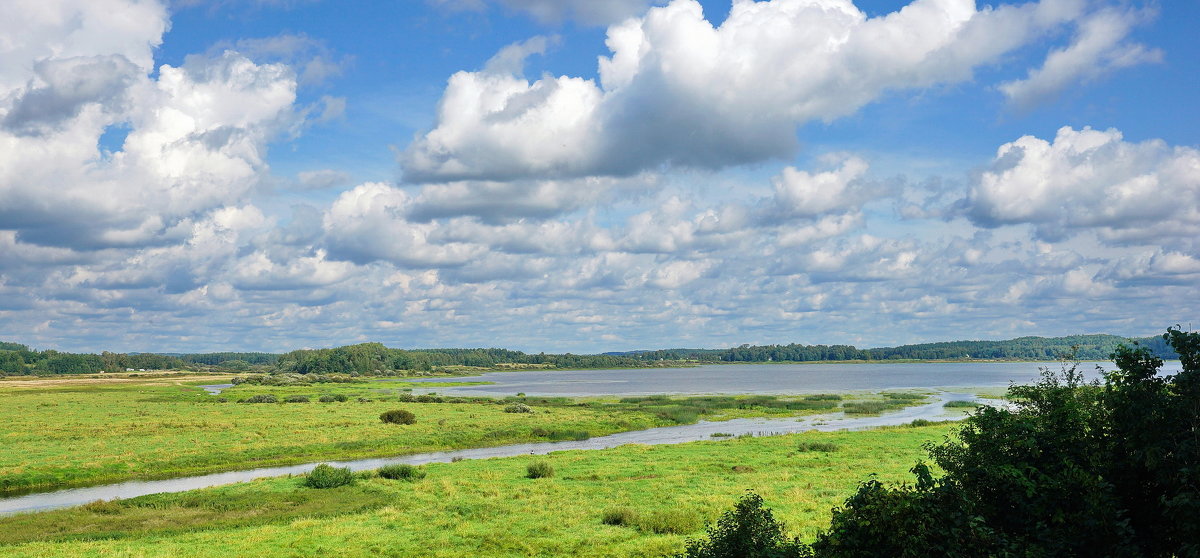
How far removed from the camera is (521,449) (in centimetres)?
6303

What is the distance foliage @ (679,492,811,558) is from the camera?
40.9ft

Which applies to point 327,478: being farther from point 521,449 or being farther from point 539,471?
point 521,449

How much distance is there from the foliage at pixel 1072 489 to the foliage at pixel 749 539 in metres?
0.78

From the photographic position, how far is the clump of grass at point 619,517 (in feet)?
96.4

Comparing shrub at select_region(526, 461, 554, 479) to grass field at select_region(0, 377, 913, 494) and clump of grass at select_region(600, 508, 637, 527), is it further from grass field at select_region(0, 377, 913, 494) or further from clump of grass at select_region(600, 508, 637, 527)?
grass field at select_region(0, 377, 913, 494)

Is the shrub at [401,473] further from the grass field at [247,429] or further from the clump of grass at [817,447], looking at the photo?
the clump of grass at [817,447]

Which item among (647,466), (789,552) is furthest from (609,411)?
(789,552)

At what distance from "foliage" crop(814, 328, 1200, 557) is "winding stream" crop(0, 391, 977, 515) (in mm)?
43411

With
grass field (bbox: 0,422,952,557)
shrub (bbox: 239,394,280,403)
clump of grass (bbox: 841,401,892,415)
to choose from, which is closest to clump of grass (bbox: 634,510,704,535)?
grass field (bbox: 0,422,952,557)

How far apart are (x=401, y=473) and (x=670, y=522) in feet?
67.8

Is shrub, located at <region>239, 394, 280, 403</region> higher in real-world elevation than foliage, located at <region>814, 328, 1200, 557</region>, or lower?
lower

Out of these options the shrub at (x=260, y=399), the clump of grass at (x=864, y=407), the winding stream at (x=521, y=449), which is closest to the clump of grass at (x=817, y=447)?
the winding stream at (x=521, y=449)

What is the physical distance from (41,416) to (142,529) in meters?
64.3

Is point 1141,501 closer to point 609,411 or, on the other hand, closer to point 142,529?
point 142,529
